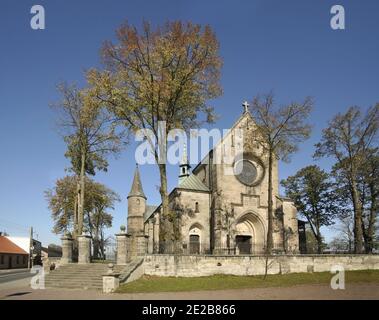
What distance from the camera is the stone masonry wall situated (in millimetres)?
21906

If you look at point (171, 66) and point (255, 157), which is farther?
point (255, 157)

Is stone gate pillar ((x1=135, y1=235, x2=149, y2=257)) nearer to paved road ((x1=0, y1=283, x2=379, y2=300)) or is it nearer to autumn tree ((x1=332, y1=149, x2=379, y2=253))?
paved road ((x1=0, y1=283, x2=379, y2=300))

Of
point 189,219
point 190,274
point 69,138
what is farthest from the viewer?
point 189,219

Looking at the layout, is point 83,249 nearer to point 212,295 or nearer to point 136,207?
point 212,295

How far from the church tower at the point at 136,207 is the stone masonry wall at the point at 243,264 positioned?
63.1 ft

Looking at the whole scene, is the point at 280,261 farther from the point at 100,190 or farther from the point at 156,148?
the point at 100,190

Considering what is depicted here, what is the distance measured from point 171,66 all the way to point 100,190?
30.7 metres

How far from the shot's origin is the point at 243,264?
24.9m

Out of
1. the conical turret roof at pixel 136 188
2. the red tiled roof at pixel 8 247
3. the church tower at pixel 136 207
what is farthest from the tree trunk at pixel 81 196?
the red tiled roof at pixel 8 247

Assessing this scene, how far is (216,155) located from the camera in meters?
34.9

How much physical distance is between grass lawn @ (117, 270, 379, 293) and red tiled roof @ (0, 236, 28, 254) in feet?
129
